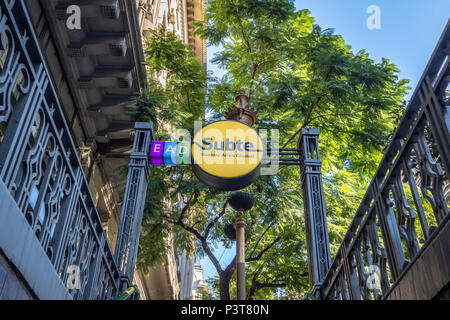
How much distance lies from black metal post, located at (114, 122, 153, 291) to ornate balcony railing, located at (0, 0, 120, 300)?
6.68ft

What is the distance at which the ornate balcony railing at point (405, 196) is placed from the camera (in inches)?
117

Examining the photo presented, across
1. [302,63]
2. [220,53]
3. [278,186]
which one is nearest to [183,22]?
[220,53]

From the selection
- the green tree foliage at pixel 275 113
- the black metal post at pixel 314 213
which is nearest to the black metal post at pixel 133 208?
the black metal post at pixel 314 213

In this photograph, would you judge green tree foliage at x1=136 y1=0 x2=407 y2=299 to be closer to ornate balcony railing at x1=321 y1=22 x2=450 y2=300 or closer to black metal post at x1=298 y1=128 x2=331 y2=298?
black metal post at x1=298 y1=128 x2=331 y2=298

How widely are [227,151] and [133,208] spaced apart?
6.26ft

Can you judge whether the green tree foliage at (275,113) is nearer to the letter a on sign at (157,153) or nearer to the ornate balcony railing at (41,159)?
the letter a on sign at (157,153)

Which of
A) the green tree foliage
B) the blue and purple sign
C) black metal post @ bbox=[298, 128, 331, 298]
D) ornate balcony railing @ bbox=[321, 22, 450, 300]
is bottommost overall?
ornate balcony railing @ bbox=[321, 22, 450, 300]

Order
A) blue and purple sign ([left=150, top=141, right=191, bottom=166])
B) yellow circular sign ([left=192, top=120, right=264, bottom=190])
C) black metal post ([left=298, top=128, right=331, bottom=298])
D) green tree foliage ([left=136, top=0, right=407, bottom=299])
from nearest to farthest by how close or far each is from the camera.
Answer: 1. black metal post ([left=298, top=128, right=331, bottom=298])
2. yellow circular sign ([left=192, top=120, right=264, bottom=190])
3. blue and purple sign ([left=150, top=141, right=191, bottom=166])
4. green tree foliage ([left=136, top=0, right=407, bottom=299])

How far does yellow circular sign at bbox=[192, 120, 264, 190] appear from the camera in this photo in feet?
23.6

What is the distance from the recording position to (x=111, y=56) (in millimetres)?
9812

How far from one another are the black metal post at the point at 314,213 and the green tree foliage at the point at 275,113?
4.28m

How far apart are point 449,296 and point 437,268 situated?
0.59ft

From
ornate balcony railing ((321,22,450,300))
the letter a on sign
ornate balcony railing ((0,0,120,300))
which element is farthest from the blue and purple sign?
ornate balcony railing ((321,22,450,300))

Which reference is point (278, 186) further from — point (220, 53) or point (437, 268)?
point (437, 268)
